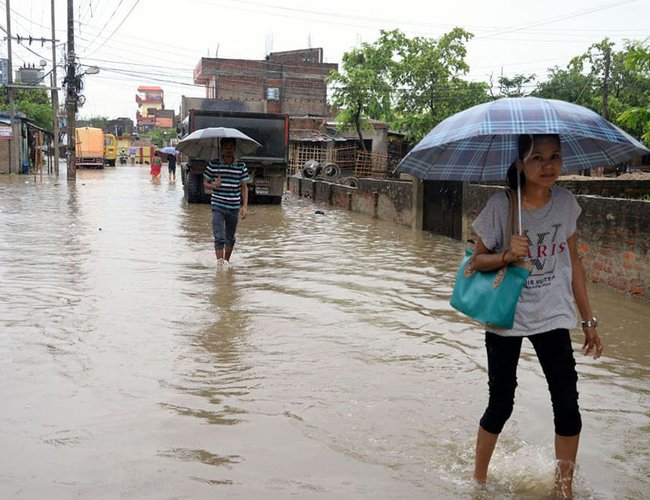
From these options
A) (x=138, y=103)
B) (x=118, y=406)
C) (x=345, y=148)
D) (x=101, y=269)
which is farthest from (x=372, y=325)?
(x=138, y=103)

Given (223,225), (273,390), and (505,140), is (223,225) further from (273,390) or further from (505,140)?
(505,140)

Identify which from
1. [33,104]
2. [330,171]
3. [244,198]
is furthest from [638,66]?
[33,104]

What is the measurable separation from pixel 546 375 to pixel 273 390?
2.03 meters

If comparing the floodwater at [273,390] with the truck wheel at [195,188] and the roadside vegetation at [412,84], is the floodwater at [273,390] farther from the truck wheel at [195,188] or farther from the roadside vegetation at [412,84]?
the roadside vegetation at [412,84]

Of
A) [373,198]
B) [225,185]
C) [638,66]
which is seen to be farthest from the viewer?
[373,198]

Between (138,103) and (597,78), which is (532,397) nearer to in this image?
(597,78)

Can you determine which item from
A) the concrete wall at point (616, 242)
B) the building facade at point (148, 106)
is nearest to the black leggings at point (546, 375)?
the concrete wall at point (616, 242)

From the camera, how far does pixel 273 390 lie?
481 centimetres

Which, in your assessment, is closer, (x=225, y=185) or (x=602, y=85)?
(x=225, y=185)

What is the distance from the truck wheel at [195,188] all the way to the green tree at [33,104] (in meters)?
40.6

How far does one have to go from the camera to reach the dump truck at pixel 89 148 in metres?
52.3

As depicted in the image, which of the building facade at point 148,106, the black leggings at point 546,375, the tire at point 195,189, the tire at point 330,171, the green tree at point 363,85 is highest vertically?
the building facade at point 148,106

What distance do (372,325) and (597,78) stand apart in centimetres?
4009

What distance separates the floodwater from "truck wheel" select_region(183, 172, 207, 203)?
1081 centimetres
